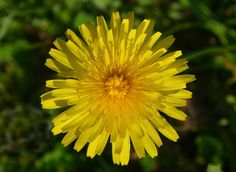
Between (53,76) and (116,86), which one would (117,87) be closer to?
(116,86)

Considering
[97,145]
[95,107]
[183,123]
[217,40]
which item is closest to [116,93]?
[95,107]

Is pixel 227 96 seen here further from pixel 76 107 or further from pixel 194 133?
pixel 76 107

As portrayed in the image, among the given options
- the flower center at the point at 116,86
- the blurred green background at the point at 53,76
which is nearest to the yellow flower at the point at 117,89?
the flower center at the point at 116,86

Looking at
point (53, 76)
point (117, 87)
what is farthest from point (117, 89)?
point (53, 76)

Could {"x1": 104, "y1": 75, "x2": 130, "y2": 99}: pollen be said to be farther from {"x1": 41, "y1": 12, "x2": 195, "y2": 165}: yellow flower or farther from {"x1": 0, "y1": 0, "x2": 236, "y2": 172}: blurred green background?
{"x1": 0, "y1": 0, "x2": 236, "y2": 172}: blurred green background

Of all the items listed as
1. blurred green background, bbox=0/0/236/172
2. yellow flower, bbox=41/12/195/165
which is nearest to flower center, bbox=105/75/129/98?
yellow flower, bbox=41/12/195/165

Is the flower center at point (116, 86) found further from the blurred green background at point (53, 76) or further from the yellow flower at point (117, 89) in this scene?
the blurred green background at point (53, 76)
